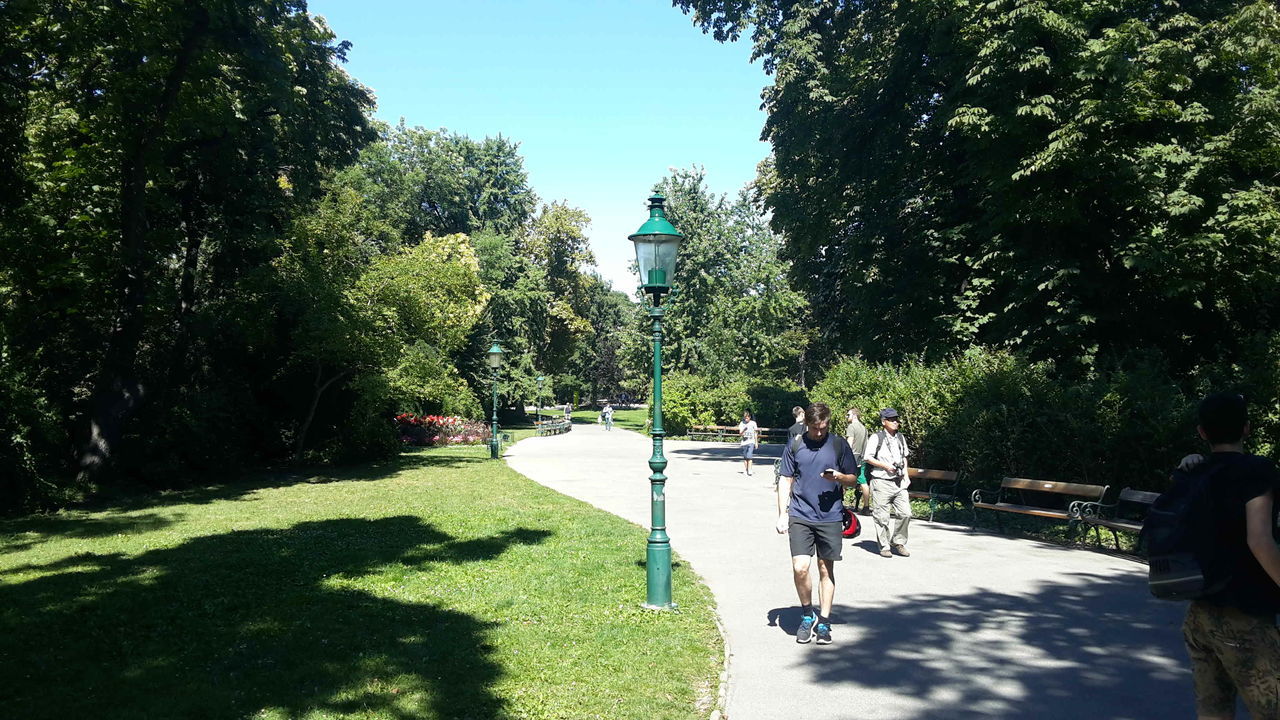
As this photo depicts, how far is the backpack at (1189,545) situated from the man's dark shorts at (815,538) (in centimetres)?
291

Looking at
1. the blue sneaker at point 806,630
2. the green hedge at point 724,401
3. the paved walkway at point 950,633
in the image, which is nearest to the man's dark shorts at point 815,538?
the blue sneaker at point 806,630

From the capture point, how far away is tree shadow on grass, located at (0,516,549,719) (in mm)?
5000

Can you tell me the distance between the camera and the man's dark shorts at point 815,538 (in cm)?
618

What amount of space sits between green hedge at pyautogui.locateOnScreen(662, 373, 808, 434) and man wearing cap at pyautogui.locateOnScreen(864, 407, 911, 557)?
27.9 m

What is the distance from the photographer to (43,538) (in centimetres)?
1166

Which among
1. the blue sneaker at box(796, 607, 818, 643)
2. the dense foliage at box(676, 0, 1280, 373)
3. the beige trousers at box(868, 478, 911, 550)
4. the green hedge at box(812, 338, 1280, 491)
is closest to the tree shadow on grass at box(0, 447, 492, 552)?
the blue sneaker at box(796, 607, 818, 643)

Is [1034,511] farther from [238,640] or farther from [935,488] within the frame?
[238,640]

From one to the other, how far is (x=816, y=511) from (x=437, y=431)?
30146 millimetres

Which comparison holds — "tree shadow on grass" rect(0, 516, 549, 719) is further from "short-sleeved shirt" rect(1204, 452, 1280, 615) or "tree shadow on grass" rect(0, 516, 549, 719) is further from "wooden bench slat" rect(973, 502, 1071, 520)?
"wooden bench slat" rect(973, 502, 1071, 520)

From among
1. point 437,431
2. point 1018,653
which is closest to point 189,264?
point 437,431

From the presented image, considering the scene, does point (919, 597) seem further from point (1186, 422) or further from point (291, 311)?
point (291, 311)

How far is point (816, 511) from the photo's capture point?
20.3ft

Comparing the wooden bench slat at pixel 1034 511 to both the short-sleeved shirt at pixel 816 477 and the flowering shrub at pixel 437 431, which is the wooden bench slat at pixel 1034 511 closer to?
→ the short-sleeved shirt at pixel 816 477

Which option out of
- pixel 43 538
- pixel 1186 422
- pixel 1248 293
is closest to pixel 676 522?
pixel 1186 422
